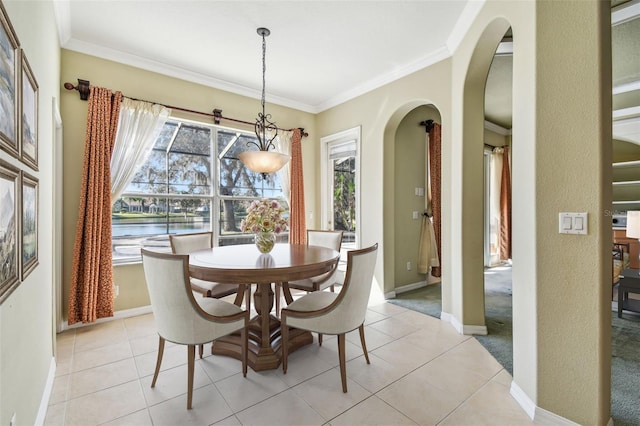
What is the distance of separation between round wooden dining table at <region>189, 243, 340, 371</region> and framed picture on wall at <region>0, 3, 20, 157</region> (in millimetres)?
1072

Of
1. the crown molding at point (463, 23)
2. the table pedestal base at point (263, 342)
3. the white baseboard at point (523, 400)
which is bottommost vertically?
the white baseboard at point (523, 400)

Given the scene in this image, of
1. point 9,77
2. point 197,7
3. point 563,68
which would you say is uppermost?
point 197,7

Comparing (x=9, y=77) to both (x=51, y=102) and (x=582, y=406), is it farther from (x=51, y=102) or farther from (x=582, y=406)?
(x=582, y=406)

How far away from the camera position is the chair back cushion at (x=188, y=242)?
290 centimetres

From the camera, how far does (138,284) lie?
3.24 m

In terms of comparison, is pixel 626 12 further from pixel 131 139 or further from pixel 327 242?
pixel 131 139

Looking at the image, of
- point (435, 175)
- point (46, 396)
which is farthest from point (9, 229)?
point (435, 175)

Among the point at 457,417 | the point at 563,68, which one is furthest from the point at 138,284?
the point at 563,68

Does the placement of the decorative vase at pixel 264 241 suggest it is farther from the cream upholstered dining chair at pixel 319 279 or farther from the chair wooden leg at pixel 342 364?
the chair wooden leg at pixel 342 364

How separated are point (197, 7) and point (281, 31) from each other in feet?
2.37

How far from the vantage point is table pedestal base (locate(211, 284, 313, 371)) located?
213cm

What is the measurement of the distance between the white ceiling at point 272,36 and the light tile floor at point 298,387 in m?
2.79

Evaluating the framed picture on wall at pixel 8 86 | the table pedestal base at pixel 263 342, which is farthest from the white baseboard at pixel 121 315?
the framed picture on wall at pixel 8 86

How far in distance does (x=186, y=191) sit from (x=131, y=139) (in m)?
0.82
